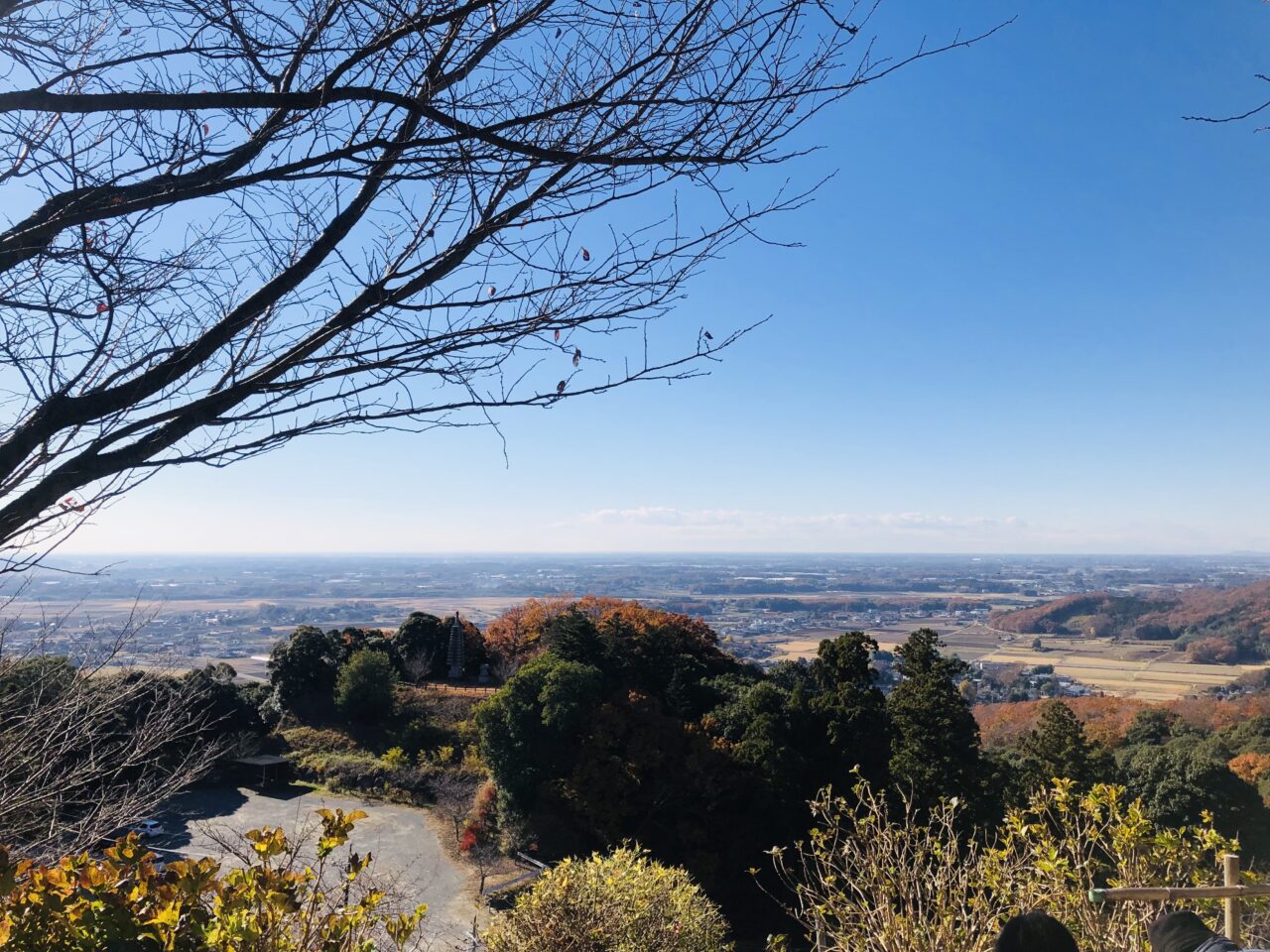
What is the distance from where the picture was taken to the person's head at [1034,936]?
5.08ft

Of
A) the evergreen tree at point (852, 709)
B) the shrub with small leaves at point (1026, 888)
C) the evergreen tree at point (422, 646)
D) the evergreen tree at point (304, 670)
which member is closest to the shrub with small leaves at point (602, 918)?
the shrub with small leaves at point (1026, 888)

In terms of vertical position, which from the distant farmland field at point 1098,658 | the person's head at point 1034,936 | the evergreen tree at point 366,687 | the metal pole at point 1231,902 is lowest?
the distant farmland field at point 1098,658

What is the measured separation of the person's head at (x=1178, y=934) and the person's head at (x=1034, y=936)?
0.53ft

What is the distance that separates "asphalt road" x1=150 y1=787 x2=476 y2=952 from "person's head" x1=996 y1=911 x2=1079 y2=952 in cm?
745

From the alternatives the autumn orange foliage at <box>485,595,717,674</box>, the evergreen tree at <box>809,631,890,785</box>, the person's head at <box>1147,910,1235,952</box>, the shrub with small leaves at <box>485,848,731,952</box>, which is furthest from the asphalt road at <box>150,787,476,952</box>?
the person's head at <box>1147,910,1235,952</box>

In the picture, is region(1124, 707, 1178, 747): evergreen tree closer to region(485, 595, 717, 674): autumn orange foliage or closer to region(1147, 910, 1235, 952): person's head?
region(485, 595, 717, 674): autumn orange foliage

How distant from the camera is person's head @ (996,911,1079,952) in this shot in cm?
155

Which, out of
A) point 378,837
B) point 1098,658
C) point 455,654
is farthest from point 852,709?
point 1098,658

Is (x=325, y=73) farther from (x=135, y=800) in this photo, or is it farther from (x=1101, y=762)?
(x=1101, y=762)

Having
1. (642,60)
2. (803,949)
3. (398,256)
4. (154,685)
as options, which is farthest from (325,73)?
(803,949)

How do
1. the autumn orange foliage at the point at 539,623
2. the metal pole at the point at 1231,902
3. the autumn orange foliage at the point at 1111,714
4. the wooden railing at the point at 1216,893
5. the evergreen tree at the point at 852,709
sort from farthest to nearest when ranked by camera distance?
the autumn orange foliage at the point at 1111,714 → the autumn orange foliage at the point at 539,623 → the evergreen tree at the point at 852,709 → the metal pole at the point at 1231,902 → the wooden railing at the point at 1216,893

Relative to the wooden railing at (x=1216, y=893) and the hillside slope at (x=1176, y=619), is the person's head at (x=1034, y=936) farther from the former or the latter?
the hillside slope at (x=1176, y=619)

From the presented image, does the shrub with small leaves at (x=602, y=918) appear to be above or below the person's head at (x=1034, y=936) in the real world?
below

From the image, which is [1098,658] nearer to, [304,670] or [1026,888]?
[304,670]
